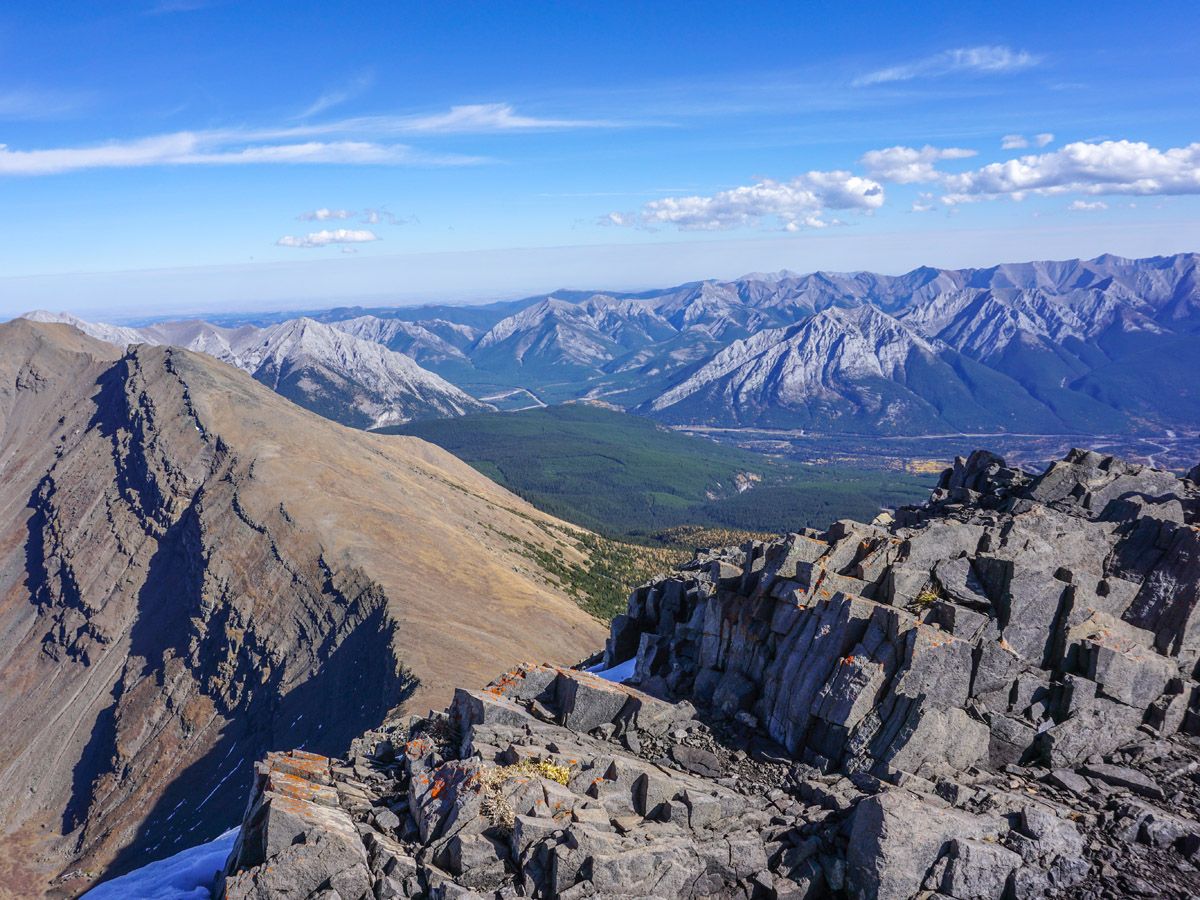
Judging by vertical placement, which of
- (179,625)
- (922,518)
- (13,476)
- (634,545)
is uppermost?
(922,518)

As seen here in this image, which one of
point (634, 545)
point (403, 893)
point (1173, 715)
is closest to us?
point (403, 893)

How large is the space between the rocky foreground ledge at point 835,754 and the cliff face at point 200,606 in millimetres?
40682

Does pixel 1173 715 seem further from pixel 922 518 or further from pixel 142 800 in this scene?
pixel 142 800

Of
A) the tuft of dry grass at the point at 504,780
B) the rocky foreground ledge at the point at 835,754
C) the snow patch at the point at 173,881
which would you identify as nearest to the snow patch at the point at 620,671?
the rocky foreground ledge at the point at 835,754

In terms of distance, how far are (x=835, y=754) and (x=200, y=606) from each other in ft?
315

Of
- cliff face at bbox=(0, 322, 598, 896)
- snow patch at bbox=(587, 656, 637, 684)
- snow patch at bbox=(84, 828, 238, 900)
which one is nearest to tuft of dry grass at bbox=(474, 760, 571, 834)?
snow patch at bbox=(84, 828, 238, 900)

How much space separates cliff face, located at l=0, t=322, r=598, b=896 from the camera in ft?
249

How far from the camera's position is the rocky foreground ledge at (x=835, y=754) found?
2064cm

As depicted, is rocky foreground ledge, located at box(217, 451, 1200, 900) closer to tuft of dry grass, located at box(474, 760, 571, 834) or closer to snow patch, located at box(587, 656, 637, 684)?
tuft of dry grass, located at box(474, 760, 571, 834)

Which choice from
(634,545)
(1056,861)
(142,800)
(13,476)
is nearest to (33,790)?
(142,800)

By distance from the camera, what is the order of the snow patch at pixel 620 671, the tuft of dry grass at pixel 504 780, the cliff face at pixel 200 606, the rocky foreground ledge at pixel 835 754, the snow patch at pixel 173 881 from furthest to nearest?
the cliff face at pixel 200 606
the snow patch at pixel 620 671
the snow patch at pixel 173 881
the tuft of dry grass at pixel 504 780
the rocky foreground ledge at pixel 835 754

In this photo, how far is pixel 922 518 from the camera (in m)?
47.8

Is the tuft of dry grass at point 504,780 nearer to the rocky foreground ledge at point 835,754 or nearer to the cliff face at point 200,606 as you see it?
the rocky foreground ledge at point 835,754

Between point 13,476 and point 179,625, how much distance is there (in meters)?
75.8
